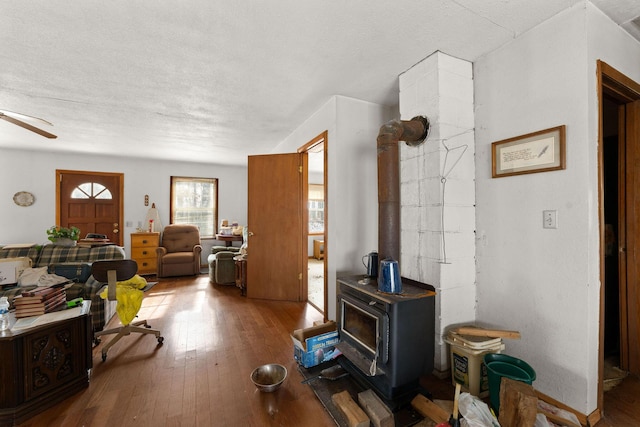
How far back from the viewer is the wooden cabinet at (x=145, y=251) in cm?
524

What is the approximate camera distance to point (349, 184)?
2885 mm

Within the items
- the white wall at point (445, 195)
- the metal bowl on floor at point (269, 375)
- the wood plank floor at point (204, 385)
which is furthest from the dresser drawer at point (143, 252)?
the white wall at point (445, 195)

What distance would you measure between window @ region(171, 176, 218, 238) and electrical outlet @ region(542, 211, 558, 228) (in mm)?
6078

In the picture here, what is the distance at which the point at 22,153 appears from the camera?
4.93m

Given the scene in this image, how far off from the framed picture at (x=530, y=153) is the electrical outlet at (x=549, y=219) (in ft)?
0.88

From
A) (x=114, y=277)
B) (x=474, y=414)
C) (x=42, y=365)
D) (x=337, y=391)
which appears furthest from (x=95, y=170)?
(x=474, y=414)

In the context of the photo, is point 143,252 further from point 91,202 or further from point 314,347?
point 314,347

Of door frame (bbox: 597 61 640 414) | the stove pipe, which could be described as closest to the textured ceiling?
door frame (bbox: 597 61 640 414)

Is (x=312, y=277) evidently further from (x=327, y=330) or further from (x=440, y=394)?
(x=440, y=394)

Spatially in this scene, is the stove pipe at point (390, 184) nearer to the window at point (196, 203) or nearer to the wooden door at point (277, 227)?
the wooden door at point (277, 227)

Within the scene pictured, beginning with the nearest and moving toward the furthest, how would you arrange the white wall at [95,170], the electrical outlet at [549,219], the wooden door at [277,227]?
the electrical outlet at [549,219]
the wooden door at [277,227]
the white wall at [95,170]

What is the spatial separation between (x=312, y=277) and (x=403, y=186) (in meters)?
3.27

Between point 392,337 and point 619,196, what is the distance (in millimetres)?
2073

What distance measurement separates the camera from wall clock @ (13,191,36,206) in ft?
16.0
